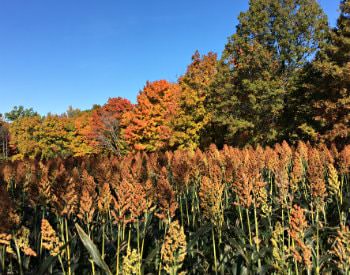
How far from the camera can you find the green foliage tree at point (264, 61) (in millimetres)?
22891

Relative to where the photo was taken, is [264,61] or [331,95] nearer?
[331,95]

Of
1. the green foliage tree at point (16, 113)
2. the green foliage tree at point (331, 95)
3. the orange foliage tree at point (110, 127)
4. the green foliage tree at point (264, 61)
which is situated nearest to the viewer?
the green foliage tree at point (331, 95)

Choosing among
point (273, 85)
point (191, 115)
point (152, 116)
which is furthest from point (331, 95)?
point (152, 116)

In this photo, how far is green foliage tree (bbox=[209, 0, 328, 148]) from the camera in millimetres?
22891

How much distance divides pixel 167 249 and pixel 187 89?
24747 mm

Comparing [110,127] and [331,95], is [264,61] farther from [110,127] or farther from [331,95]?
[110,127]

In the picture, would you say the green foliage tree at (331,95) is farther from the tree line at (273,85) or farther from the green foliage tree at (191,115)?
the green foliage tree at (191,115)

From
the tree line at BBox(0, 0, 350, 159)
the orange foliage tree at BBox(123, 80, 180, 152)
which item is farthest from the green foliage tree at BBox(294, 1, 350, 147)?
the orange foliage tree at BBox(123, 80, 180, 152)

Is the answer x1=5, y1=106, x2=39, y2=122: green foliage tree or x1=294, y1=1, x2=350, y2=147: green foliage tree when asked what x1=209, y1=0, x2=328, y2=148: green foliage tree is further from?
x1=5, y1=106, x2=39, y2=122: green foliage tree

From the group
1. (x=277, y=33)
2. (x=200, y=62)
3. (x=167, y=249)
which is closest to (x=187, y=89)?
(x=200, y=62)

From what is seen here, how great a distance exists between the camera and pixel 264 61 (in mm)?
23469

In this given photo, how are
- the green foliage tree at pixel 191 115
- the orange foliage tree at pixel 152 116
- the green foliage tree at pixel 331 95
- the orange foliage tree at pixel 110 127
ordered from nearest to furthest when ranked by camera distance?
1. the green foliage tree at pixel 331 95
2. the green foliage tree at pixel 191 115
3. the orange foliage tree at pixel 152 116
4. the orange foliage tree at pixel 110 127

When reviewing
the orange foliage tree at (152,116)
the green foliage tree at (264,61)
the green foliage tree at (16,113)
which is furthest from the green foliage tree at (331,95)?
the green foliage tree at (16,113)

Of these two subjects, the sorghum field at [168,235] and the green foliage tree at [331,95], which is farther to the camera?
the green foliage tree at [331,95]
